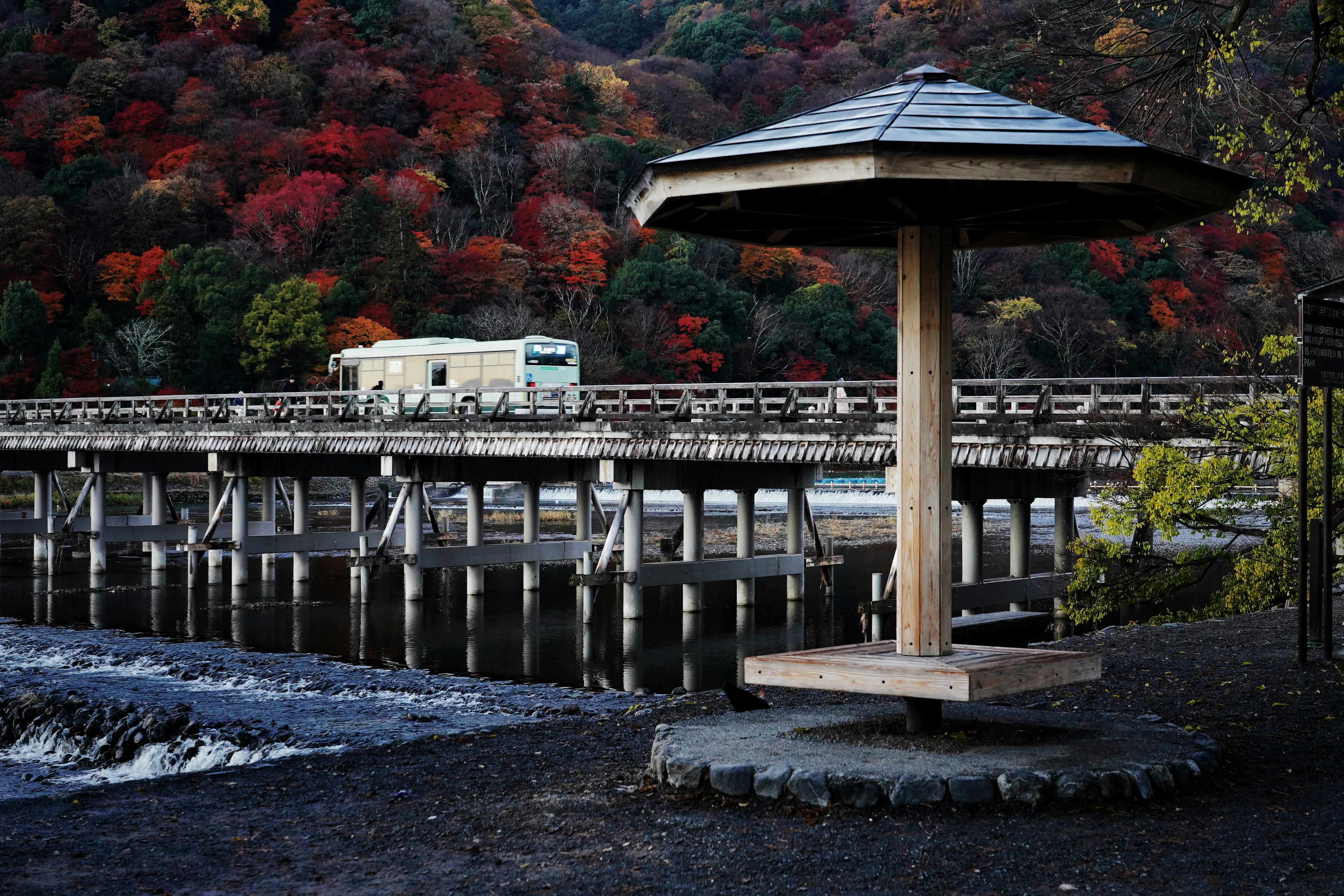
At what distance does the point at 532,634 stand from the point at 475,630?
3.71 ft

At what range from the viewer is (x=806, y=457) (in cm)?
2141

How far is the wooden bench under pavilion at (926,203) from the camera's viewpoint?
7.29 meters

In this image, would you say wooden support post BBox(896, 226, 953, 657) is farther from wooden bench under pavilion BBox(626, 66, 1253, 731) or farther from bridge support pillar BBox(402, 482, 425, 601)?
bridge support pillar BBox(402, 482, 425, 601)

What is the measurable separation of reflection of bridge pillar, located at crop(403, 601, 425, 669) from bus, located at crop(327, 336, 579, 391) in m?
8.91

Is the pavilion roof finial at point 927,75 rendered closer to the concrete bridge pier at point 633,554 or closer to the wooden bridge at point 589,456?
the wooden bridge at point 589,456

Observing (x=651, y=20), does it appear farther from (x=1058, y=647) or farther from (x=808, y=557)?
(x=1058, y=647)

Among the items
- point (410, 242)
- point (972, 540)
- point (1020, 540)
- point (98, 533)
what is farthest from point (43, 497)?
point (1020, 540)

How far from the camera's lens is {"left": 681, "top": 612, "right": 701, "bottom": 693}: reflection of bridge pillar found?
19.0m

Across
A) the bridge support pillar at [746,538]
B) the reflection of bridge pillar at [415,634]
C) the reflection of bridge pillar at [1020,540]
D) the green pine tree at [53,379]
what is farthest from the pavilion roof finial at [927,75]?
the green pine tree at [53,379]

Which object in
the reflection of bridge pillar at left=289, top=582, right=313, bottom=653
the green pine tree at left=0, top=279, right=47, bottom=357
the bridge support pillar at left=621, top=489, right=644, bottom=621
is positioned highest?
the green pine tree at left=0, top=279, right=47, bottom=357

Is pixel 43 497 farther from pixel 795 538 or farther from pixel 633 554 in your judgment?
pixel 795 538

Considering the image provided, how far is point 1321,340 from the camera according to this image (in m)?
10.8

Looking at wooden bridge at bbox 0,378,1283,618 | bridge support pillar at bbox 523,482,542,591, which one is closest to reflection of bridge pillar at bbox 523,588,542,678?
bridge support pillar at bbox 523,482,542,591

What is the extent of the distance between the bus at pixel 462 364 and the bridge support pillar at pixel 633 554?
10.0 m
